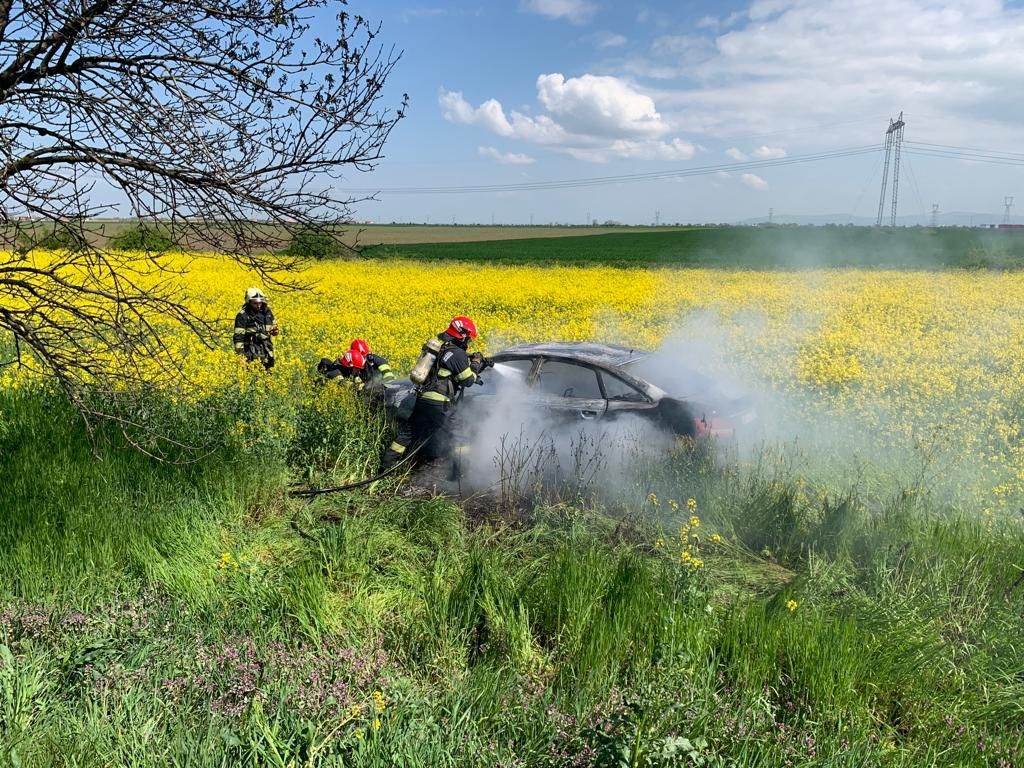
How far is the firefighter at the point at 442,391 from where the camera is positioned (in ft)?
19.8

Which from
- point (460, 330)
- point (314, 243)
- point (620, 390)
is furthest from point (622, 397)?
point (314, 243)

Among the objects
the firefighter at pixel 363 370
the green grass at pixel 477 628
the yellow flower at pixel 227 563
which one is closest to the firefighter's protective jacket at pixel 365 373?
the firefighter at pixel 363 370

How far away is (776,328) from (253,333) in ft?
32.2

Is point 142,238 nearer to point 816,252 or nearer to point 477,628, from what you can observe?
point 477,628

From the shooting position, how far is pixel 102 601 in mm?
3516

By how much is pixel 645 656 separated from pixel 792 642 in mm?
702

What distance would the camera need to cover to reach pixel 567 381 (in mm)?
6703

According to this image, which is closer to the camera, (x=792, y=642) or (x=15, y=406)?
(x=792, y=642)

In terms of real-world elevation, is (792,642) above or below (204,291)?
below

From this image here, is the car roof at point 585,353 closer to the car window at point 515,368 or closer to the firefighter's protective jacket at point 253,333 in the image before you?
the car window at point 515,368

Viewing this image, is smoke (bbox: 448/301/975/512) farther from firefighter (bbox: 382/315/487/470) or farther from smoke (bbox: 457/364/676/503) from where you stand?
firefighter (bbox: 382/315/487/470)

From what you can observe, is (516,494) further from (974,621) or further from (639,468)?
(974,621)

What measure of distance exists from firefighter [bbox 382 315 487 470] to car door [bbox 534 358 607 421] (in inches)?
26.3

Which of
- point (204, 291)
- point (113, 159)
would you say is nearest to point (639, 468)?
point (113, 159)
